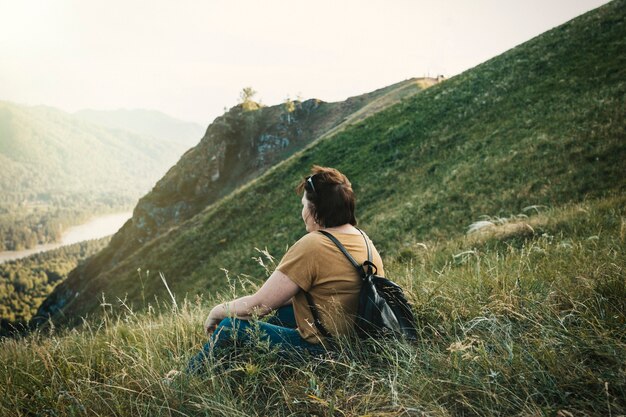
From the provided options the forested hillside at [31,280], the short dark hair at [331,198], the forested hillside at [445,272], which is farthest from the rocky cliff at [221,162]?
the short dark hair at [331,198]

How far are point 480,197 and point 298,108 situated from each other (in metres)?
56.2

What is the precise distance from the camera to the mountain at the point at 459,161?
36.6 ft

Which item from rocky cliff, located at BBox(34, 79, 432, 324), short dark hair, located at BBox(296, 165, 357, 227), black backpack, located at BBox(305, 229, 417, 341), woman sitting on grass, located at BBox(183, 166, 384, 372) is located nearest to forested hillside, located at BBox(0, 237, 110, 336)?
rocky cliff, located at BBox(34, 79, 432, 324)

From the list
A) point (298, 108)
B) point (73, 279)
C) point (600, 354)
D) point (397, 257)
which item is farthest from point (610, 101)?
point (73, 279)

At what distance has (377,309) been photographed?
259cm

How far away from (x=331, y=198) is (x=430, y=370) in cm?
159

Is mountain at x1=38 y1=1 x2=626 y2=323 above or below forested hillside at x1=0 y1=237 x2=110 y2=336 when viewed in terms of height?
above

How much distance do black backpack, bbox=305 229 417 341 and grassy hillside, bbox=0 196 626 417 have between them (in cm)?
11

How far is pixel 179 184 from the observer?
194ft

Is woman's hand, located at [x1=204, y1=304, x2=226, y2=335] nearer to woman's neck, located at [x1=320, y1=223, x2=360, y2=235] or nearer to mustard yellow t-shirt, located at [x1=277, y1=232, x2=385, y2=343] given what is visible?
mustard yellow t-shirt, located at [x1=277, y1=232, x2=385, y2=343]

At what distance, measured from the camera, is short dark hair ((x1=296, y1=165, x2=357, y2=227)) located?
3.16m

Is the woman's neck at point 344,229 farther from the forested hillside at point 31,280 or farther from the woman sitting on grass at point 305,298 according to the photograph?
the forested hillside at point 31,280

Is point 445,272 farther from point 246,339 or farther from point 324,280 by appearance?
point 246,339

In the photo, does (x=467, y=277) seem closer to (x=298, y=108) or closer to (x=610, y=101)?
(x=610, y=101)
